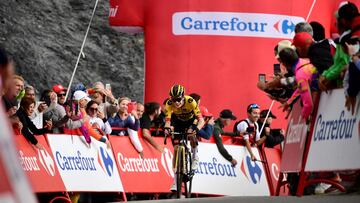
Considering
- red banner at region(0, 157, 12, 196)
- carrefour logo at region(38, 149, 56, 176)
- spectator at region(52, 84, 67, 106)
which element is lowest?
carrefour logo at region(38, 149, 56, 176)

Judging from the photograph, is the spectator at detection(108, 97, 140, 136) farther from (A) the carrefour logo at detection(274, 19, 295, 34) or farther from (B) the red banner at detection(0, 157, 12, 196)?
(B) the red banner at detection(0, 157, 12, 196)

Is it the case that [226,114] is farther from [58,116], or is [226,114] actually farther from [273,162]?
[58,116]

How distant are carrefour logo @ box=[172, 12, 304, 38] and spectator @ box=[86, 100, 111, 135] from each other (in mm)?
5096

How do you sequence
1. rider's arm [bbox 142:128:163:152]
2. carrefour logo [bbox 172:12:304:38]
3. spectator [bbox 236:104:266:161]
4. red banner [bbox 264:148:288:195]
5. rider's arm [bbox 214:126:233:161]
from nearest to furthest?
rider's arm [bbox 142:128:163:152], rider's arm [bbox 214:126:233:161], spectator [bbox 236:104:266:161], red banner [bbox 264:148:288:195], carrefour logo [bbox 172:12:304:38]

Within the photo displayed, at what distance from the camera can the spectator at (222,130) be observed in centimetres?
1850

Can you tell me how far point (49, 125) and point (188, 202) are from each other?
4115 mm

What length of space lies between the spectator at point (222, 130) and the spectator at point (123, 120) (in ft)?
5.70

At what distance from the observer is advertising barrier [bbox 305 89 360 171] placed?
9.77 meters

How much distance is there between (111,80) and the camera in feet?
121

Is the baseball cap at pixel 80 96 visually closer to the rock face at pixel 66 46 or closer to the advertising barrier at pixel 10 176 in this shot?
the advertising barrier at pixel 10 176

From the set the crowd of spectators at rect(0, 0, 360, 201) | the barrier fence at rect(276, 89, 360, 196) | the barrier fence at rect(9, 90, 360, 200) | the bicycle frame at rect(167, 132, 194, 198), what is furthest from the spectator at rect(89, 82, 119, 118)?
the barrier fence at rect(276, 89, 360, 196)

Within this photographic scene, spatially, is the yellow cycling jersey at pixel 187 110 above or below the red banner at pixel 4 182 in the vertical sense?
below

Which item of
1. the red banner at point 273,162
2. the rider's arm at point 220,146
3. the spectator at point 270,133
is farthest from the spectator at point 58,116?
the red banner at point 273,162

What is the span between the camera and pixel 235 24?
69.1ft
